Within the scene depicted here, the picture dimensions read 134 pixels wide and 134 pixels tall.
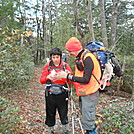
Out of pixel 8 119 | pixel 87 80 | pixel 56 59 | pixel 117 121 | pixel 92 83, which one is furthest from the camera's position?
pixel 117 121

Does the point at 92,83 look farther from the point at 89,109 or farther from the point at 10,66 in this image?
the point at 10,66

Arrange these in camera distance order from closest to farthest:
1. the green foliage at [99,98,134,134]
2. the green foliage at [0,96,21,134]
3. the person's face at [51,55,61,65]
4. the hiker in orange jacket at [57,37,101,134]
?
1. the hiker in orange jacket at [57,37,101,134]
2. the green foliage at [0,96,21,134]
3. the person's face at [51,55,61,65]
4. the green foliage at [99,98,134,134]

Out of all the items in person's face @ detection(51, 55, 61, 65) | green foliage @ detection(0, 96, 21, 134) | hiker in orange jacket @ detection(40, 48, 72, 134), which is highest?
person's face @ detection(51, 55, 61, 65)

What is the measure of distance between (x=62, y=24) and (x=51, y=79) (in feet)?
17.5

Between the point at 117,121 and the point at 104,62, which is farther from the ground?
the point at 104,62

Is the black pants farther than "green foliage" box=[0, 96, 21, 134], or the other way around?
the black pants

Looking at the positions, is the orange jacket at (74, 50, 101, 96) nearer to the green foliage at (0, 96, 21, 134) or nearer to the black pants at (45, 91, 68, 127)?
the black pants at (45, 91, 68, 127)

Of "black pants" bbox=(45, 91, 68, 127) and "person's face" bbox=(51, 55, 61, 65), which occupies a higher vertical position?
"person's face" bbox=(51, 55, 61, 65)

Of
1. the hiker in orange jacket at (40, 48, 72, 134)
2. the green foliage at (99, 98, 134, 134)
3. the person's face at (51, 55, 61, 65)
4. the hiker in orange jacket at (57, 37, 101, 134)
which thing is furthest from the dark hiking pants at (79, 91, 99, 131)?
the green foliage at (99, 98, 134, 134)

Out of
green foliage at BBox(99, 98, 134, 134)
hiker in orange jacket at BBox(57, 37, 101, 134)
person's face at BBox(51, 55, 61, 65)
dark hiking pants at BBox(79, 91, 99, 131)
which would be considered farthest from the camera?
green foliage at BBox(99, 98, 134, 134)

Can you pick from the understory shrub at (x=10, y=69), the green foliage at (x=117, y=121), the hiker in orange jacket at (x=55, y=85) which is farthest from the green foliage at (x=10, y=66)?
the green foliage at (x=117, y=121)

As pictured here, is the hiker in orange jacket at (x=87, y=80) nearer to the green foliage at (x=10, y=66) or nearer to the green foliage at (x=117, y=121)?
the green foliage at (x=117, y=121)

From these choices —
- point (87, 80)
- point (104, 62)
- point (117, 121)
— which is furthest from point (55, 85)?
point (117, 121)

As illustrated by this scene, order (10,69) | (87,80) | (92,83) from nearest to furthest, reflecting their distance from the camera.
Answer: (87,80) < (92,83) < (10,69)
